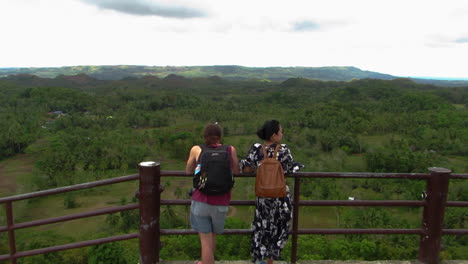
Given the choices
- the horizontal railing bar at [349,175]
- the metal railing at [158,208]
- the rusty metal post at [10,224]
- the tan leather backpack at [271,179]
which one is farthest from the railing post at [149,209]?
the horizontal railing bar at [349,175]

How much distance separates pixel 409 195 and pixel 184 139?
41173mm

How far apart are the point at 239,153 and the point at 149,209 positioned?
52.5m

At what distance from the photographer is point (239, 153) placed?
5619 centimetres

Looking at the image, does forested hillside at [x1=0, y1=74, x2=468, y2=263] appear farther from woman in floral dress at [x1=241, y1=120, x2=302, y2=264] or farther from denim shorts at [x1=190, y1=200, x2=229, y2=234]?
denim shorts at [x1=190, y1=200, x2=229, y2=234]

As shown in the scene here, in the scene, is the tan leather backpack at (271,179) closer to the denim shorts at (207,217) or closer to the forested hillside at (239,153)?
the denim shorts at (207,217)

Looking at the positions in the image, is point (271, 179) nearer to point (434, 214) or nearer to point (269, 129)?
point (269, 129)

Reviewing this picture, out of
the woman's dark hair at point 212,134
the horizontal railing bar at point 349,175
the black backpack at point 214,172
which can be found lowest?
the horizontal railing bar at point 349,175

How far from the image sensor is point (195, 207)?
347 cm

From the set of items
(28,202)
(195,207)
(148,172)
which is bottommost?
(28,202)

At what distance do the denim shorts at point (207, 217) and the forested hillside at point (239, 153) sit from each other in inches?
461

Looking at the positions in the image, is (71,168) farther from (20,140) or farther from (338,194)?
(338,194)

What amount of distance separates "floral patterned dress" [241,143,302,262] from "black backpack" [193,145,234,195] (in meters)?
0.33

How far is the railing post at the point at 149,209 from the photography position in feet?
12.1

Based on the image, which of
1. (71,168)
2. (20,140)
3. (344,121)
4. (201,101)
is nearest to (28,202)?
(71,168)
